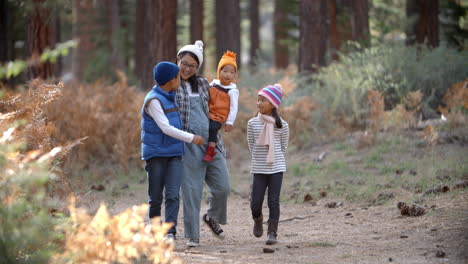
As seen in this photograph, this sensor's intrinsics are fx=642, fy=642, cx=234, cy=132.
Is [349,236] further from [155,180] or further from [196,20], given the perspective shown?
[196,20]

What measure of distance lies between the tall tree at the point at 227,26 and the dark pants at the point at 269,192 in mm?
10031

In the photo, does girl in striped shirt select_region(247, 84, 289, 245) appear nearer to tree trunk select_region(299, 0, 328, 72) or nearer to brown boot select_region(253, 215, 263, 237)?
brown boot select_region(253, 215, 263, 237)

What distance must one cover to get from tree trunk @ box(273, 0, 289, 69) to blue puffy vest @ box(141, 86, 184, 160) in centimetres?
2077

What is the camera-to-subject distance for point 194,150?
6.30 metres

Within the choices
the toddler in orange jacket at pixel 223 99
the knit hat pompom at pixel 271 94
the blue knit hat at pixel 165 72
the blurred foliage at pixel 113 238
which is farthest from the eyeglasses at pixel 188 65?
the blurred foliage at pixel 113 238

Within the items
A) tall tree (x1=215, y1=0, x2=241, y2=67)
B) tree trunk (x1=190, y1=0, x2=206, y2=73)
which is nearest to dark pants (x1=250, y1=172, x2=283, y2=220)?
tall tree (x1=215, y1=0, x2=241, y2=67)

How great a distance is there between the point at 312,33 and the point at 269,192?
38.4ft

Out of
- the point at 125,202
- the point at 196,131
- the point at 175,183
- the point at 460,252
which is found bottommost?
the point at 125,202

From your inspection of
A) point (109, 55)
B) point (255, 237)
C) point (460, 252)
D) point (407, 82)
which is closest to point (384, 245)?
point (460, 252)

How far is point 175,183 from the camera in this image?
596 centimetres

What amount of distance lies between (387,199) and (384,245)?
245 centimetres

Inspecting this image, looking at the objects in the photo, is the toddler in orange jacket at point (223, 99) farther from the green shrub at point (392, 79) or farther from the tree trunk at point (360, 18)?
the tree trunk at point (360, 18)

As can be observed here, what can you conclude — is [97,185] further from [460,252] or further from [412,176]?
[460,252]

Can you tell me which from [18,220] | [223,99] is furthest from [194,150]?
[18,220]
